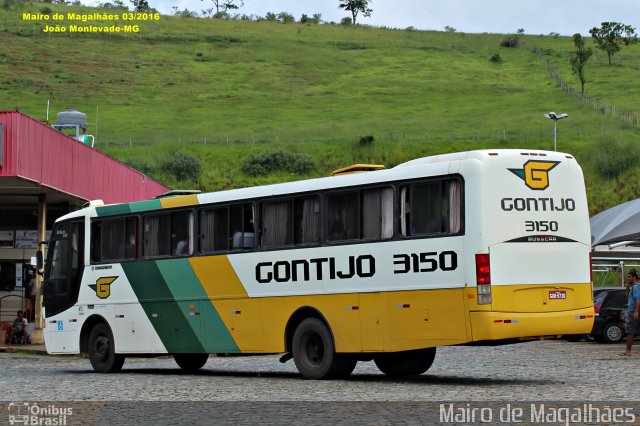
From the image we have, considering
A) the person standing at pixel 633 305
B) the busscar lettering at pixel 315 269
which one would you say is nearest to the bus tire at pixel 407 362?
the busscar lettering at pixel 315 269

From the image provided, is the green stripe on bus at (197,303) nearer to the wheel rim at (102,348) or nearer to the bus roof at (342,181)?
the bus roof at (342,181)

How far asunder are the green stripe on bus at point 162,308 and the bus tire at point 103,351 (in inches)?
47.4

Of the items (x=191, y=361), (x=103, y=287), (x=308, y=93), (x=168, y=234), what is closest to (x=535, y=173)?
(x=168, y=234)

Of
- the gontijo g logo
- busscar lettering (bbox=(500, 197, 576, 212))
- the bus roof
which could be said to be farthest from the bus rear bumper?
the bus roof

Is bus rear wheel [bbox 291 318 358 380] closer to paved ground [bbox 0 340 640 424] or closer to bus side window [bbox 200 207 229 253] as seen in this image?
paved ground [bbox 0 340 640 424]

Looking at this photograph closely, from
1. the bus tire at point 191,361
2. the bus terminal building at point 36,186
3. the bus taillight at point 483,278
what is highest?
the bus terminal building at point 36,186

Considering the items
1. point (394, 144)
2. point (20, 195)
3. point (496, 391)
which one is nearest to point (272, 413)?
point (496, 391)

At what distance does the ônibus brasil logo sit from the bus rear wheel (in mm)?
5591

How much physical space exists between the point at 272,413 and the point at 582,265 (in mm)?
6676

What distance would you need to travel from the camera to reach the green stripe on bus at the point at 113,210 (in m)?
23.3

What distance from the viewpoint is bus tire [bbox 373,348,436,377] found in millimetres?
19859

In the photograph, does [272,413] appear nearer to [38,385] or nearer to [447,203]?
[447,203]

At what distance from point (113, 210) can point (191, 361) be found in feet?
10.9

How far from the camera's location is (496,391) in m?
16.0
